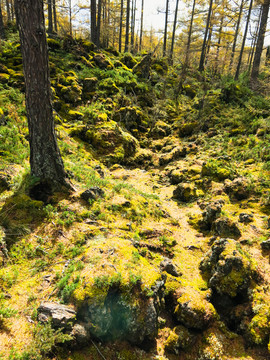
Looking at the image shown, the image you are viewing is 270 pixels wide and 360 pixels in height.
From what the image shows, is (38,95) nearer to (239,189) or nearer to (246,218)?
(246,218)

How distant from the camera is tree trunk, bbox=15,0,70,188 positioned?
461cm

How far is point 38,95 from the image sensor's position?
509 centimetres

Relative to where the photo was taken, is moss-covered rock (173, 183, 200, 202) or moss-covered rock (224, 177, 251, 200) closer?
moss-covered rock (224, 177, 251, 200)

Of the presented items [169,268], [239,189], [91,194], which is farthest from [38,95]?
[239,189]

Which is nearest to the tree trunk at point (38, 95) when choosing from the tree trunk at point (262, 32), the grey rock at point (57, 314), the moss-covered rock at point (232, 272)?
the grey rock at point (57, 314)

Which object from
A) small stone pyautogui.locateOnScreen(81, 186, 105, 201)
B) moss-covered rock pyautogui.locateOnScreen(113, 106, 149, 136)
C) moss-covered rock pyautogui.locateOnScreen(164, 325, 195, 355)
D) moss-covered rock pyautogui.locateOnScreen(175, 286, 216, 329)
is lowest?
moss-covered rock pyautogui.locateOnScreen(164, 325, 195, 355)

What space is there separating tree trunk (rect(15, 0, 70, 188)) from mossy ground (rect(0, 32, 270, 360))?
65 centimetres

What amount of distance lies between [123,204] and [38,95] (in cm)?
420

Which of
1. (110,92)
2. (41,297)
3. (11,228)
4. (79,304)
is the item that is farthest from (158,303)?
(110,92)

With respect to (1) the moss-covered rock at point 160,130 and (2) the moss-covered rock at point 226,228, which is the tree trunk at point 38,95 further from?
(1) the moss-covered rock at point 160,130

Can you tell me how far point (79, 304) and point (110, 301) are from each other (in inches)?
21.6

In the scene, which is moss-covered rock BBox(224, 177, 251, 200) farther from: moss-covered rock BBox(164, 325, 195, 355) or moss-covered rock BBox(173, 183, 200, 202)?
moss-covered rock BBox(164, 325, 195, 355)

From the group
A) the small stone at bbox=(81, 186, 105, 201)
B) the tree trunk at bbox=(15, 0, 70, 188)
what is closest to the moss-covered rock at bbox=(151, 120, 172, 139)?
the small stone at bbox=(81, 186, 105, 201)

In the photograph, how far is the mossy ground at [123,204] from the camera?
148 inches
